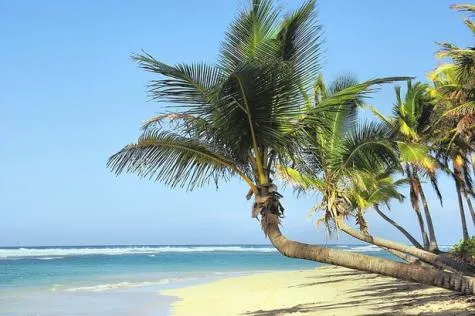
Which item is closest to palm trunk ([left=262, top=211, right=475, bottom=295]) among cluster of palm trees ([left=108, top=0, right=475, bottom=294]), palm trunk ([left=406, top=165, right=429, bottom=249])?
cluster of palm trees ([left=108, top=0, right=475, bottom=294])

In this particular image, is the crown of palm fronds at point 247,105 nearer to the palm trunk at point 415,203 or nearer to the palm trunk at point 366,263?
the palm trunk at point 366,263

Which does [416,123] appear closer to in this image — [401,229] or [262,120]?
[401,229]

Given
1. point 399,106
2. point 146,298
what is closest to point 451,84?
point 399,106

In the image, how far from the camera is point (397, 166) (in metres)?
9.77

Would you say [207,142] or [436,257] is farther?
[436,257]

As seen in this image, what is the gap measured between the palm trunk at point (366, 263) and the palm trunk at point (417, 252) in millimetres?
2451

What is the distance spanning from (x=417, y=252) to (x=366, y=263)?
386cm

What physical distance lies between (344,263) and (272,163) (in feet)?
6.35

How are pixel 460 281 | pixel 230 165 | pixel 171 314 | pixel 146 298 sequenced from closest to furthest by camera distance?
1. pixel 460 281
2. pixel 230 165
3. pixel 171 314
4. pixel 146 298

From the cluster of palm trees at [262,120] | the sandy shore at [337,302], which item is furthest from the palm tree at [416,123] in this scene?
the cluster of palm trees at [262,120]

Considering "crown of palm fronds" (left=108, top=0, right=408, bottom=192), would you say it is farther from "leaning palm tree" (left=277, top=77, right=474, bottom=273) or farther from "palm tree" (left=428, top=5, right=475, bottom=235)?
"palm tree" (left=428, top=5, right=475, bottom=235)

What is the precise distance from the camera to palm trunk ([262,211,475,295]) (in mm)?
5113

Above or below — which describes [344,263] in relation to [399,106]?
below

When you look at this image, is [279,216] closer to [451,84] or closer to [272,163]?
[272,163]
